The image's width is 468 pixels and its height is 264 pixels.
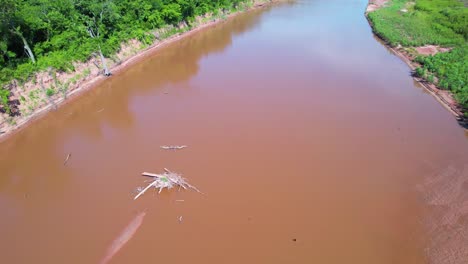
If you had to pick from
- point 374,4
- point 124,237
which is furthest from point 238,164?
point 374,4

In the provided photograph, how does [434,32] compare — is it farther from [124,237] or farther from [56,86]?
[124,237]

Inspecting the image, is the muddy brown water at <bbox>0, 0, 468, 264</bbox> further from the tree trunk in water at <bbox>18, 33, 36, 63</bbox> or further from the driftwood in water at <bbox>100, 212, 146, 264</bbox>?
the tree trunk in water at <bbox>18, 33, 36, 63</bbox>

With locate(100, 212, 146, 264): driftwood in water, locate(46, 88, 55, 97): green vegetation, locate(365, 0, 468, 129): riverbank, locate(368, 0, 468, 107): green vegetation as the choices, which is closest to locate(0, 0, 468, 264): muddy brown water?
locate(100, 212, 146, 264): driftwood in water

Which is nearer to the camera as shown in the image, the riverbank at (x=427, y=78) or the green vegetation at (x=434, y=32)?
the riverbank at (x=427, y=78)

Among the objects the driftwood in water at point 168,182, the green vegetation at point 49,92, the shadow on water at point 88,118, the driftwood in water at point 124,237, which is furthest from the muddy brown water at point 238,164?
the green vegetation at point 49,92

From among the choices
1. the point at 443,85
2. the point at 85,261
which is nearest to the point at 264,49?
the point at 443,85

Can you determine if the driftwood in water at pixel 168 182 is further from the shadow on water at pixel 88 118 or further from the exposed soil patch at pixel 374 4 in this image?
the exposed soil patch at pixel 374 4

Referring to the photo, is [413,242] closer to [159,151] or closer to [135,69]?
[159,151]
